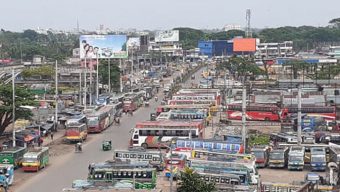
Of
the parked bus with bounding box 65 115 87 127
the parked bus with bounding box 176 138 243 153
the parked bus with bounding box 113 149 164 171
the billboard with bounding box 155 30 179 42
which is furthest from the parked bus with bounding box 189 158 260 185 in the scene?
the billboard with bounding box 155 30 179 42

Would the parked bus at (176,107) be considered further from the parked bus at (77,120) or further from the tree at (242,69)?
the tree at (242,69)

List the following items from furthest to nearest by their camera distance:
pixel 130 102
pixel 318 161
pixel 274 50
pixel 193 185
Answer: pixel 274 50 < pixel 130 102 < pixel 318 161 < pixel 193 185

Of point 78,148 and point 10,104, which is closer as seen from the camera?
point 78,148

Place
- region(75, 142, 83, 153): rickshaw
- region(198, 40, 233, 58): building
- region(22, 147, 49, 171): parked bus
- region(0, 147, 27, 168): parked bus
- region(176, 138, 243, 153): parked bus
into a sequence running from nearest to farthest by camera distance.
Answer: region(0, 147, 27, 168): parked bus → region(22, 147, 49, 171): parked bus → region(176, 138, 243, 153): parked bus → region(75, 142, 83, 153): rickshaw → region(198, 40, 233, 58): building

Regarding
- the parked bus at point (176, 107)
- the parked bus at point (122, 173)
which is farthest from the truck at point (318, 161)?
the parked bus at point (176, 107)

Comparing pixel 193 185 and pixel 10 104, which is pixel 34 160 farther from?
pixel 193 185

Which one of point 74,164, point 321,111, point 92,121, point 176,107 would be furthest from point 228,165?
point 176,107

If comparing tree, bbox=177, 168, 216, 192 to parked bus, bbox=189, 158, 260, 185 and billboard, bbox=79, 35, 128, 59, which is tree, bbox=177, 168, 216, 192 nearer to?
parked bus, bbox=189, 158, 260, 185
